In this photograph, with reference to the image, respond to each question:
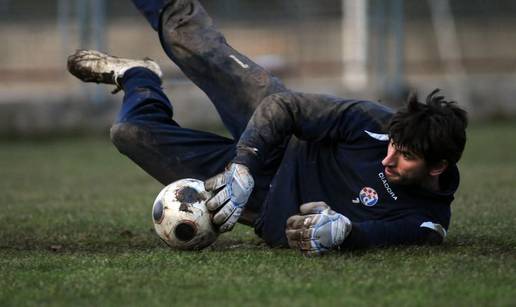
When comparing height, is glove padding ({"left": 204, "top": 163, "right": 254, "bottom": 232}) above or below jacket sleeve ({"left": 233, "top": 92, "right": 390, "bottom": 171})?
below

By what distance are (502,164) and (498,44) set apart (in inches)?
353

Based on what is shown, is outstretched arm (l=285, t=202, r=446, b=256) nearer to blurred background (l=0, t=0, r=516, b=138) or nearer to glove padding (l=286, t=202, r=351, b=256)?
glove padding (l=286, t=202, r=351, b=256)

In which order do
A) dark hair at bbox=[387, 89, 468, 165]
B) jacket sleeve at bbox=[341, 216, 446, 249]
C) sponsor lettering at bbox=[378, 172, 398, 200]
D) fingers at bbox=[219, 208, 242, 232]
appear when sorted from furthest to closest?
1. sponsor lettering at bbox=[378, 172, 398, 200]
2. jacket sleeve at bbox=[341, 216, 446, 249]
3. fingers at bbox=[219, 208, 242, 232]
4. dark hair at bbox=[387, 89, 468, 165]

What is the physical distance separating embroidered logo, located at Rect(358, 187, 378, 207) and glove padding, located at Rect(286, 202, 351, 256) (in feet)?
0.98

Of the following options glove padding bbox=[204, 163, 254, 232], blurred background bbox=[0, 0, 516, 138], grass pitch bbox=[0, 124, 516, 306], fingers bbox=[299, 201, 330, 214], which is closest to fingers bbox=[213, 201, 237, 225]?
glove padding bbox=[204, 163, 254, 232]

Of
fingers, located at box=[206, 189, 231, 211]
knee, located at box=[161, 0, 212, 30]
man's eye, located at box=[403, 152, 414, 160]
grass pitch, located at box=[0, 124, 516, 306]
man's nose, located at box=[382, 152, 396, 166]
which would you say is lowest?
grass pitch, located at box=[0, 124, 516, 306]

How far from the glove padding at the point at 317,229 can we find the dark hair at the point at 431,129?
53 centimetres

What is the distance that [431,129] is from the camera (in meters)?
5.42

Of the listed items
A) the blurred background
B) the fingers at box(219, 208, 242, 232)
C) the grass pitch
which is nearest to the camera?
the grass pitch

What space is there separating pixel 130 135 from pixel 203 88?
76cm

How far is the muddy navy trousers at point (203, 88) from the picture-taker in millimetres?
6402

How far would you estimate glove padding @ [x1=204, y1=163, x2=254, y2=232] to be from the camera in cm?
545

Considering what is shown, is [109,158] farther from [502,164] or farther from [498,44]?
[498,44]

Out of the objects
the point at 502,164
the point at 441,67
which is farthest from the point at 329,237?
the point at 441,67
